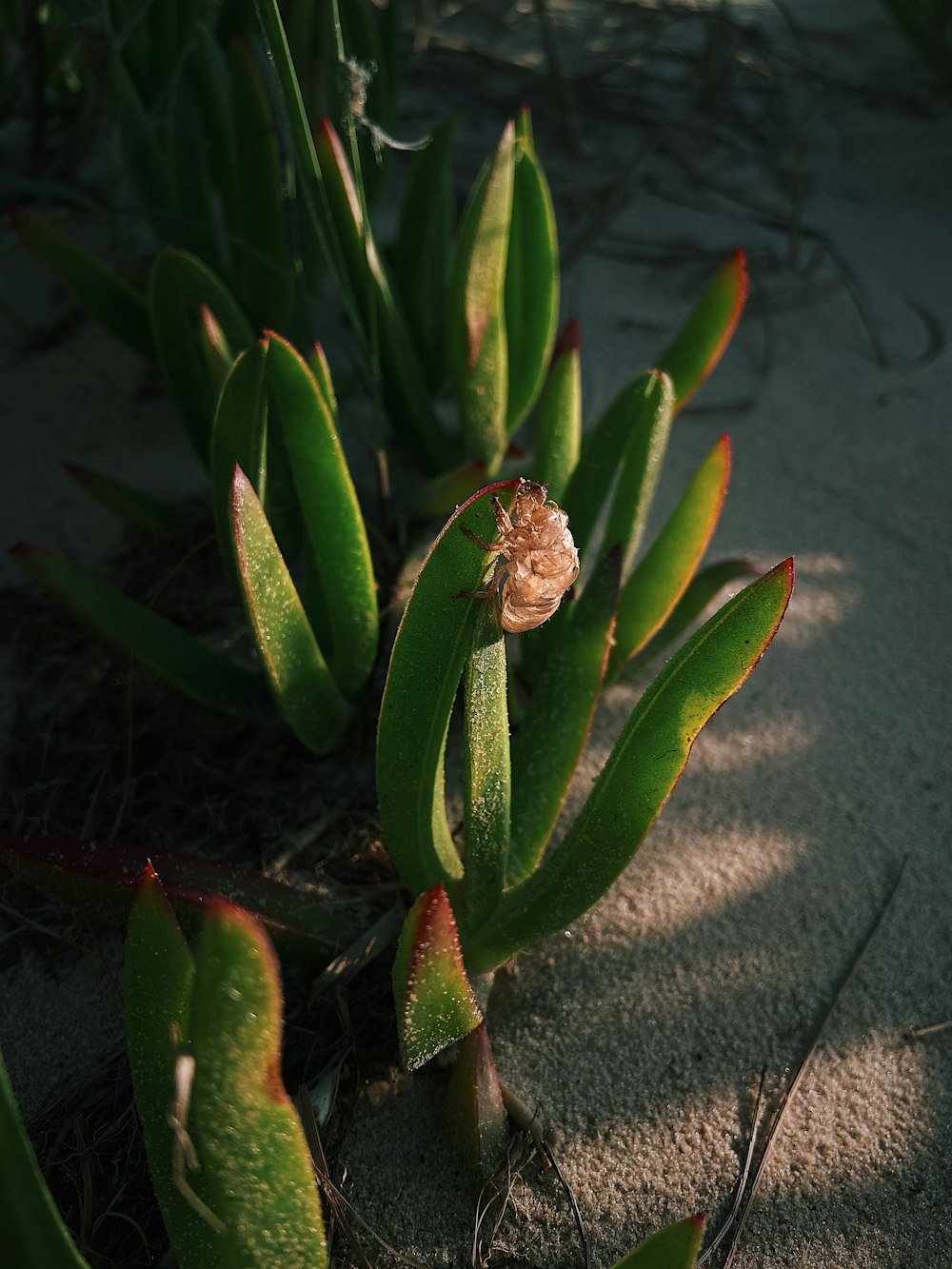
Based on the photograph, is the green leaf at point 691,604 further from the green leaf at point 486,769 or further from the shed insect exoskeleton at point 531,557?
the shed insect exoskeleton at point 531,557

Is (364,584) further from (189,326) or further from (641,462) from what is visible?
(189,326)

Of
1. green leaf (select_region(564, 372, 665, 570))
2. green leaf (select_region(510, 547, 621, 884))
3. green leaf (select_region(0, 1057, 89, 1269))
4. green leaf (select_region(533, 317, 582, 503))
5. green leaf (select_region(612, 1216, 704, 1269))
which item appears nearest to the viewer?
green leaf (select_region(0, 1057, 89, 1269))

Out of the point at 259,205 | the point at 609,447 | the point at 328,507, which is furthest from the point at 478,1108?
the point at 259,205

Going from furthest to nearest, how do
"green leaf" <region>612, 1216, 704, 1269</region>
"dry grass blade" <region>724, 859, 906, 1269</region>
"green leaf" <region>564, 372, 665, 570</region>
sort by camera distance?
"green leaf" <region>564, 372, 665, 570</region>
"dry grass blade" <region>724, 859, 906, 1269</region>
"green leaf" <region>612, 1216, 704, 1269</region>

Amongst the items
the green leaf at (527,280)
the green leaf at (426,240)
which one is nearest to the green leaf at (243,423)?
the green leaf at (527,280)

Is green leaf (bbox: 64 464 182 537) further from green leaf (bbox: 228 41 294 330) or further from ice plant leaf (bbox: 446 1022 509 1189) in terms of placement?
ice plant leaf (bbox: 446 1022 509 1189)

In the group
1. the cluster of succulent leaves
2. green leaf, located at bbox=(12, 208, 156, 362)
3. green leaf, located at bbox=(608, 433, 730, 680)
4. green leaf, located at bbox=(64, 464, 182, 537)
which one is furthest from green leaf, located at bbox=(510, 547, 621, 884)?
green leaf, located at bbox=(12, 208, 156, 362)

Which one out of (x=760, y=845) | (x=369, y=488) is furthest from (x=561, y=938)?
(x=369, y=488)
